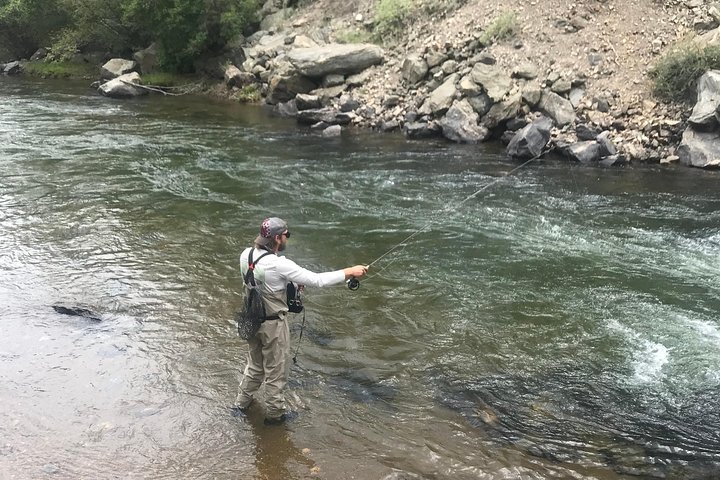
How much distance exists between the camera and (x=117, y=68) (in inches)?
1315

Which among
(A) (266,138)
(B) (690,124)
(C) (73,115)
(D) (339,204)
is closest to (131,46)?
(C) (73,115)

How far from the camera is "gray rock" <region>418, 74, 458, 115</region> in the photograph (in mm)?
20031

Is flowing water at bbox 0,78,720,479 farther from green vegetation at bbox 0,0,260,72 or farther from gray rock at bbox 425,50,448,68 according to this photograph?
green vegetation at bbox 0,0,260,72

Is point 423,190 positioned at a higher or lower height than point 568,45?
lower

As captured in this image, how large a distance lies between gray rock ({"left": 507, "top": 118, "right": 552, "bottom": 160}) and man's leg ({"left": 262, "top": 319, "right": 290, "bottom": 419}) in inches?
488

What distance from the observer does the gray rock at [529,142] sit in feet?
55.2

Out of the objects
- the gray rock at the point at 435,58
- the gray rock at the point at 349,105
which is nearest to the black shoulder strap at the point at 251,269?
the gray rock at the point at 349,105

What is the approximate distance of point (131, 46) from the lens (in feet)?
123

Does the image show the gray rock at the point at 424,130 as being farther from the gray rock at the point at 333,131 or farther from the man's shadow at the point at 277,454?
the man's shadow at the point at 277,454

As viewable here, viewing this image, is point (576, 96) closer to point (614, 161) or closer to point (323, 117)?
point (614, 161)

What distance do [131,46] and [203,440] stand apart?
119 ft

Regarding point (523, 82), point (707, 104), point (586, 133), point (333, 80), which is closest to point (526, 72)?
point (523, 82)

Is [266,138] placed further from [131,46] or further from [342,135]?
[131,46]

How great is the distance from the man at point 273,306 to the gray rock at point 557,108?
14.1 metres
